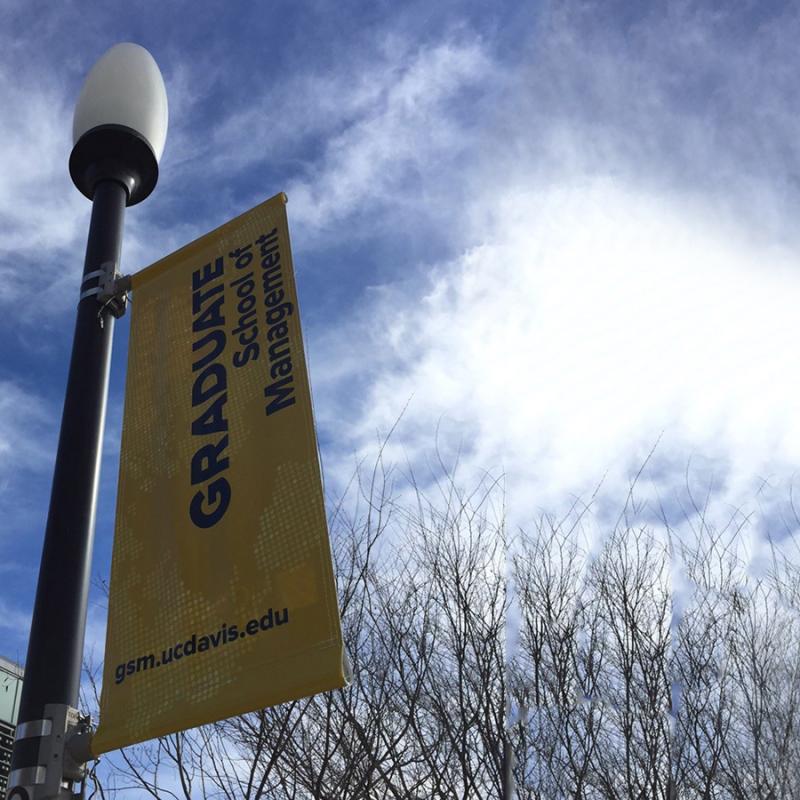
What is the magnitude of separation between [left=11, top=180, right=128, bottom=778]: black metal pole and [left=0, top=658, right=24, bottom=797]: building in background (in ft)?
19.2

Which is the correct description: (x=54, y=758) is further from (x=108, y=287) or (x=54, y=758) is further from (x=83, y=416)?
(x=108, y=287)

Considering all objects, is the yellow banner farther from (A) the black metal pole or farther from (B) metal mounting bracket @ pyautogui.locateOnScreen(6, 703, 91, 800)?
(A) the black metal pole

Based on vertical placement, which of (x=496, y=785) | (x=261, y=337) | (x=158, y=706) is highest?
(x=261, y=337)

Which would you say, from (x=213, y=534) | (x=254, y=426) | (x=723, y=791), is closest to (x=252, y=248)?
(x=254, y=426)


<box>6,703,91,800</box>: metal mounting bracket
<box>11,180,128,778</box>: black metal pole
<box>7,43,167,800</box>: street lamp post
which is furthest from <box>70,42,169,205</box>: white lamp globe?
<box>6,703,91,800</box>: metal mounting bracket

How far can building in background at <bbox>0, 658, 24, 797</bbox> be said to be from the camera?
8.80m

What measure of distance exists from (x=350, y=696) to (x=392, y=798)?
96 cm

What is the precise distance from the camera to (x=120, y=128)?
4.68 meters

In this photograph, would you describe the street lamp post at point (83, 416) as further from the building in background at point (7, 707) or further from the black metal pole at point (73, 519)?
the building in background at point (7, 707)

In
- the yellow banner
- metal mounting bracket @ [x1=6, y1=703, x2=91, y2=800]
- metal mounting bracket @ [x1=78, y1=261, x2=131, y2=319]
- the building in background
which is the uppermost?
the building in background

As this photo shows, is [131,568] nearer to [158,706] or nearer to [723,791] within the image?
[158,706]

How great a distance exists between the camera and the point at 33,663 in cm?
314

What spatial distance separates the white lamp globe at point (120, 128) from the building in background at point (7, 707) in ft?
19.3

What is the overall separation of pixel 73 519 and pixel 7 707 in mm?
6905
